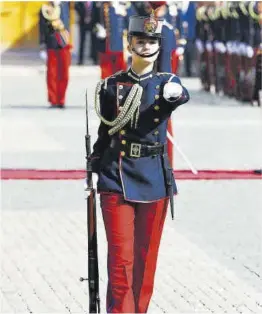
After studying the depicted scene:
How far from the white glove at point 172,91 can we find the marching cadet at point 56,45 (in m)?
13.4

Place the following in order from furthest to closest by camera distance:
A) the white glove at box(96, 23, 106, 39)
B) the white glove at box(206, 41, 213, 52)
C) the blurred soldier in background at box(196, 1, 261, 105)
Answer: the white glove at box(206, 41, 213, 52)
the blurred soldier in background at box(196, 1, 261, 105)
the white glove at box(96, 23, 106, 39)

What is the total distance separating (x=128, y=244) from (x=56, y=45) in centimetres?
1378

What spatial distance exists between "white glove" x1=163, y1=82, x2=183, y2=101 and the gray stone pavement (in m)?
1.51

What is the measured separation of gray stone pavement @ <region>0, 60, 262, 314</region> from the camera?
782 cm

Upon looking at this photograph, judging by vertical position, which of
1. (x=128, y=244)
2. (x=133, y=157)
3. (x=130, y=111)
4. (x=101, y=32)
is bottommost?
Answer: (x=101, y=32)

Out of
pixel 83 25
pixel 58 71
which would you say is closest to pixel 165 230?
pixel 58 71

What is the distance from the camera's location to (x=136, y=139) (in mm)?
6531

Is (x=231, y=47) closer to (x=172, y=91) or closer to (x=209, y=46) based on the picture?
(x=209, y=46)

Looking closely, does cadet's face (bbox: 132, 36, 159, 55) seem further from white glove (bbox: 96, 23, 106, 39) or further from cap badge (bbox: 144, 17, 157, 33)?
white glove (bbox: 96, 23, 106, 39)

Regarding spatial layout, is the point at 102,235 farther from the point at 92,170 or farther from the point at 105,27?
the point at 105,27

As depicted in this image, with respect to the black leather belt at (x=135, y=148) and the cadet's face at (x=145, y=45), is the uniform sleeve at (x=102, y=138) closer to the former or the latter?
the black leather belt at (x=135, y=148)

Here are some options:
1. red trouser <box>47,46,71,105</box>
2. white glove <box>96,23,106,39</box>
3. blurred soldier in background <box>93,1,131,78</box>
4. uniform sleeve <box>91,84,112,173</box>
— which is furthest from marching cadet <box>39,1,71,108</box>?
uniform sleeve <box>91,84,112,173</box>

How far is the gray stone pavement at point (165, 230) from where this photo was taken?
7820 millimetres

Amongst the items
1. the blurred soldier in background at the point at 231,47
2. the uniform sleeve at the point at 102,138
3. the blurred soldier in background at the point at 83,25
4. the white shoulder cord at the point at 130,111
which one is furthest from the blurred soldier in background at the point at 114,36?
the white shoulder cord at the point at 130,111
